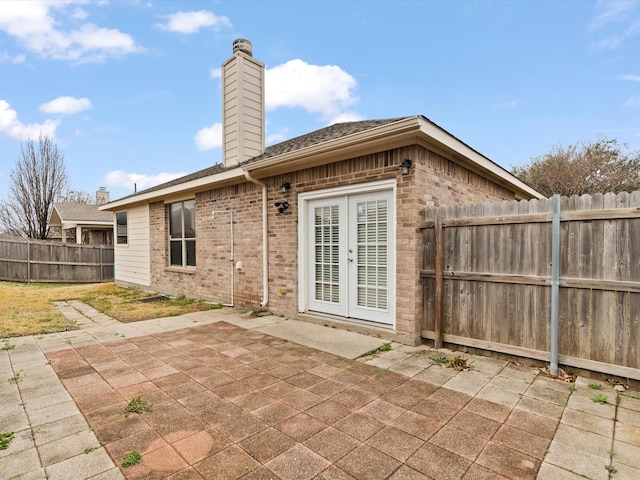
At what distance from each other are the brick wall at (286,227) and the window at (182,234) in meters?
0.24

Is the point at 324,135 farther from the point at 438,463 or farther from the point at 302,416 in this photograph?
the point at 438,463

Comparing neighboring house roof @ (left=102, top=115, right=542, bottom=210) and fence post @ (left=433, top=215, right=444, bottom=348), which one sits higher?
neighboring house roof @ (left=102, top=115, right=542, bottom=210)

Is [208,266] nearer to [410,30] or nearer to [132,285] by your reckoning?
[132,285]

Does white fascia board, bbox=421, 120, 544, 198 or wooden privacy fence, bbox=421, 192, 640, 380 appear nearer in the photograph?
wooden privacy fence, bbox=421, 192, 640, 380

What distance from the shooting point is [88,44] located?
9125mm

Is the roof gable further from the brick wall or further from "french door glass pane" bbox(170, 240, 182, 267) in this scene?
"french door glass pane" bbox(170, 240, 182, 267)

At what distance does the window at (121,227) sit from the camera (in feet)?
37.8

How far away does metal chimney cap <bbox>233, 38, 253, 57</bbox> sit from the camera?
768cm

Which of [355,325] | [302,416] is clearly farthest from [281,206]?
[302,416]

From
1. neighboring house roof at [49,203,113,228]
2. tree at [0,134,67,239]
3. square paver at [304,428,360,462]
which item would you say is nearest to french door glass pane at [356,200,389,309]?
square paver at [304,428,360,462]

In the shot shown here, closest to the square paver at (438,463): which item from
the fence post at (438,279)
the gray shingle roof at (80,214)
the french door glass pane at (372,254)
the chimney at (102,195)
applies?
the fence post at (438,279)

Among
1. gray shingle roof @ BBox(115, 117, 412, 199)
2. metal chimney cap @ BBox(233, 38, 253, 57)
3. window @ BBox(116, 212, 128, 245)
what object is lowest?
window @ BBox(116, 212, 128, 245)

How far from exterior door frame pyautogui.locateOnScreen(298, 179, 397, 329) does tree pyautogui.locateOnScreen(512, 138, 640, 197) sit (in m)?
15.9

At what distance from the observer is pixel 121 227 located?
1168cm
